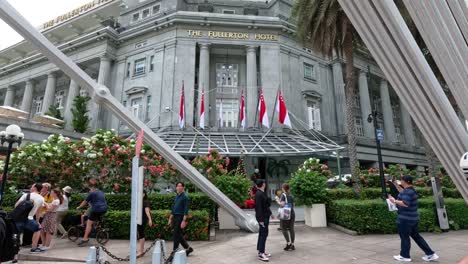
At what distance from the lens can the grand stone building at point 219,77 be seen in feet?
84.5

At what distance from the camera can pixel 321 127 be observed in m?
29.2

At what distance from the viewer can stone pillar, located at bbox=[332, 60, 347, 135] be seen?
1175 inches

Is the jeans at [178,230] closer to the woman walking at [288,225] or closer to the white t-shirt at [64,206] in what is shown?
the woman walking at [288,225]

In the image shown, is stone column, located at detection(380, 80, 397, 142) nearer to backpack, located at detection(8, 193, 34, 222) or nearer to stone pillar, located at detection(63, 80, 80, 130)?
backpack, located at detection(8, 193, 34, 222)

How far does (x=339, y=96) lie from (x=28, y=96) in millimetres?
38160

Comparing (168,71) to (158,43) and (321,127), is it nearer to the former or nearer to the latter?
(158,43)

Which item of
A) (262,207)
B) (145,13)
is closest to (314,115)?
(145,13)

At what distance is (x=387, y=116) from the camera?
34.4 metres

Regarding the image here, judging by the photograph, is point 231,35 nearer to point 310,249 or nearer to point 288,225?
point 288,225

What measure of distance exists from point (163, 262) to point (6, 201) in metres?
9.51

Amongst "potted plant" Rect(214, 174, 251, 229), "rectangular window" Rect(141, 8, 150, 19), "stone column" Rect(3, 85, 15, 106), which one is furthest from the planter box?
"stone column" Rect(3, 85, 15, 106)

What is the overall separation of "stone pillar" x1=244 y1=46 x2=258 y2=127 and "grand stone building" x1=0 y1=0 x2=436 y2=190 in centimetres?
10

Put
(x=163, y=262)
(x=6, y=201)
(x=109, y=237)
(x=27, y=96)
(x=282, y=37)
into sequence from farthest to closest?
1. (x=27, y=96)
2. (x=282, y=37)
3. (x=6, y=201)
4. (x=109, y=237)
5. (x=163, y=262)

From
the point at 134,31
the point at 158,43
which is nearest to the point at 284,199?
→ the point at 158,43
